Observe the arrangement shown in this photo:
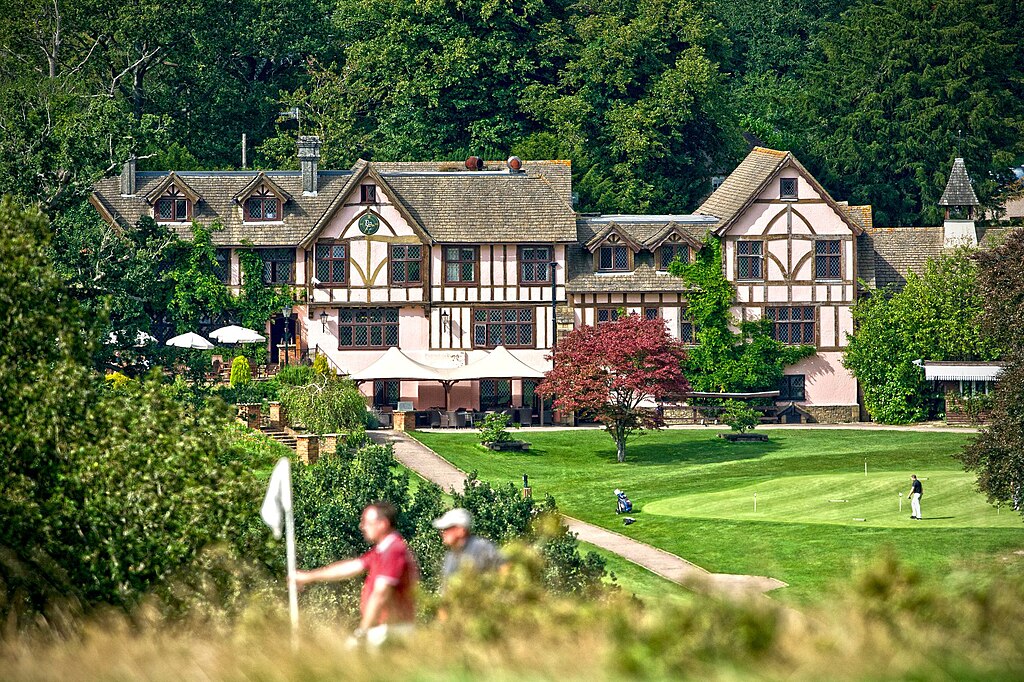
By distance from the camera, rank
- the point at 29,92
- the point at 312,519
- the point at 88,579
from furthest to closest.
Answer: the point at 29,92 < the point at 312,519 < the point at 88,579

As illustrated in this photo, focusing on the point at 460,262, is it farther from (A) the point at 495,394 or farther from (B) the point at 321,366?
(B) the point at 321,366

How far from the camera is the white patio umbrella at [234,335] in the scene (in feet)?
190

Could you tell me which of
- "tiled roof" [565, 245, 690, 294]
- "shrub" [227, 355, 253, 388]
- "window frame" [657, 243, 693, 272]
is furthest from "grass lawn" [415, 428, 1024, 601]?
"window frame" [657, 243, 693, 272]

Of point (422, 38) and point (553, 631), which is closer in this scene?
point (553, 631)

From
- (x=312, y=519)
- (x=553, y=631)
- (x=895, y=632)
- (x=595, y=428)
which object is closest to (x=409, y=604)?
(x=553, y=631)

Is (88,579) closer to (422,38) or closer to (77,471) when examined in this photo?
(77,471)

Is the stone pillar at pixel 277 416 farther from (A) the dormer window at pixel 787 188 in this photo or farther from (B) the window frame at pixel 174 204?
(A) the dormer window at pixel 787 188

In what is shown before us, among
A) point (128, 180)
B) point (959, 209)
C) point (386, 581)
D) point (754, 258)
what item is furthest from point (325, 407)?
point (386, 581)

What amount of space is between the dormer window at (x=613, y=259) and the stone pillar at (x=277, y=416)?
1379 cm

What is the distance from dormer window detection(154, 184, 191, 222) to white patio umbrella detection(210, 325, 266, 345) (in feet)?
13.6

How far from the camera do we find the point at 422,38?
70.9m

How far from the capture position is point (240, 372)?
55.9 meters

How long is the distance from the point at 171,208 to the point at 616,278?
14415 mm

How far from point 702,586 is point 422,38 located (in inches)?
2296
